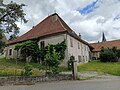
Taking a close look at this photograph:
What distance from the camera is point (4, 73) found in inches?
697

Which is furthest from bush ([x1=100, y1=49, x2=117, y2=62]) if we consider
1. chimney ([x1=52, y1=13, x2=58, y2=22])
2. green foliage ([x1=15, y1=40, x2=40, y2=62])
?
green foliage ([x1=15, y1=40, x2=40, y2=62])

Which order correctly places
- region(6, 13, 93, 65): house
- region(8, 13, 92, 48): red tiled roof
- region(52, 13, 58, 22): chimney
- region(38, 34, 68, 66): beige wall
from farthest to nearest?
1. region(52, 13, 58, 22): chimney
2. region(8, 13, 92, 48): red tiled roof
3. region(6, 13, 93, 65): house
4. region(38, 34, 68, 66): beige wall

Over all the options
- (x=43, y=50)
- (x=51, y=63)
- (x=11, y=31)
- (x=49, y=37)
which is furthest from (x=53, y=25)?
(x=51, y=63)

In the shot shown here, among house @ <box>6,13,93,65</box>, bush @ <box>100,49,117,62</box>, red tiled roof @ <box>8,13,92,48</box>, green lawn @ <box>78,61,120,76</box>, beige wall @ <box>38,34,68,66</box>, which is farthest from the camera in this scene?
bush @ <box>100,49,117,62</box>

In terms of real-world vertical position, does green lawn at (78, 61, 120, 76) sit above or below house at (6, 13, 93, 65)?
below

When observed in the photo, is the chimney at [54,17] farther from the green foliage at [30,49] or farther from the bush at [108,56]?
the bush at [108,56]

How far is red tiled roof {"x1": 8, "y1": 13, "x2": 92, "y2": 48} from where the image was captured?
115 feet

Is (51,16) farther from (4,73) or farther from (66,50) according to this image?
(4,73)

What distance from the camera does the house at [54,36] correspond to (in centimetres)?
3366

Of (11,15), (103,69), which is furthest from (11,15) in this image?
(103,69)

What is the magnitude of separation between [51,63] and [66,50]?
1257 centimetres

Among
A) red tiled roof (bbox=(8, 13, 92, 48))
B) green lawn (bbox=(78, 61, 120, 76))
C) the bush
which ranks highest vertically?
red tiled roof (bbox=(8, 13, 92, 48))

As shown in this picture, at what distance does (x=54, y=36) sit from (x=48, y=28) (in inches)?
125

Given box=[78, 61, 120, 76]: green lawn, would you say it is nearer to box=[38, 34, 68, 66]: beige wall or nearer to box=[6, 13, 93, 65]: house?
box=[38, 34, 68, 66]: beige wall
